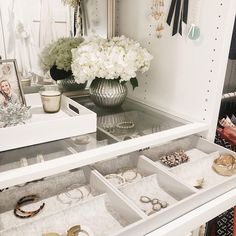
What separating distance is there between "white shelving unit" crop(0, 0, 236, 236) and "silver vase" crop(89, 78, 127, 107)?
0.18 meters

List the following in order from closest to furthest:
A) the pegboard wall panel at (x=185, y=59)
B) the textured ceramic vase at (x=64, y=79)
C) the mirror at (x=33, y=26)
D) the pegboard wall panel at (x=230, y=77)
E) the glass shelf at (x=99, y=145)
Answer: the glass shelf at (x=99, y=145) → the pegboard wall panel at (x=185, y=59) → the mirror at (x=33, y=26) → the textured ceramic vase at (x=64, y=79) → the pegboard wall panel at (x=230, y=77)

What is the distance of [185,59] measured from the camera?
104cm

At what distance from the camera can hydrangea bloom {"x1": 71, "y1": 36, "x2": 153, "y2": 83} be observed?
989 mm

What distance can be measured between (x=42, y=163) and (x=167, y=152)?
0.58 metres

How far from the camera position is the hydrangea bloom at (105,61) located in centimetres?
99

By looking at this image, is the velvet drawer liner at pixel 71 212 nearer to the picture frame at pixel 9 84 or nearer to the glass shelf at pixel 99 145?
the glass shelf at pixel 99 145

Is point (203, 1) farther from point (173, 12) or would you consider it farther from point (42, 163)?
point (42, 163)

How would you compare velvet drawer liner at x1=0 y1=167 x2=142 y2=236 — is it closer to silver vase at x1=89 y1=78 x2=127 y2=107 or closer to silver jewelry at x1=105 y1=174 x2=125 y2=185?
silver jewelry at x1=105 y1=174 x2=125 y2=185

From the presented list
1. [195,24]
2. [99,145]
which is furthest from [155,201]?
[195,24]

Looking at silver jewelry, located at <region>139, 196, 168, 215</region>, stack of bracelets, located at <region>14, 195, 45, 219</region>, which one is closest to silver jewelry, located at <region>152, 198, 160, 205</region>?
silver jewelry, located at <region>139, 196, 168, 215</region>

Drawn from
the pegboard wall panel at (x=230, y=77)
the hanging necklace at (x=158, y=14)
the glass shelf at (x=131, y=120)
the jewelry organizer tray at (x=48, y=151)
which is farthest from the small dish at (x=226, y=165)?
the pegboard wall panel at (x=230, y=77)

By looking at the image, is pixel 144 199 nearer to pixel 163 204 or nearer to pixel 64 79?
pixel 163 204

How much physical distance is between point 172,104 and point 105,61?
347 millimetres

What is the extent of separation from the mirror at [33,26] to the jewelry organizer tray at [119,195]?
528 millimetres
